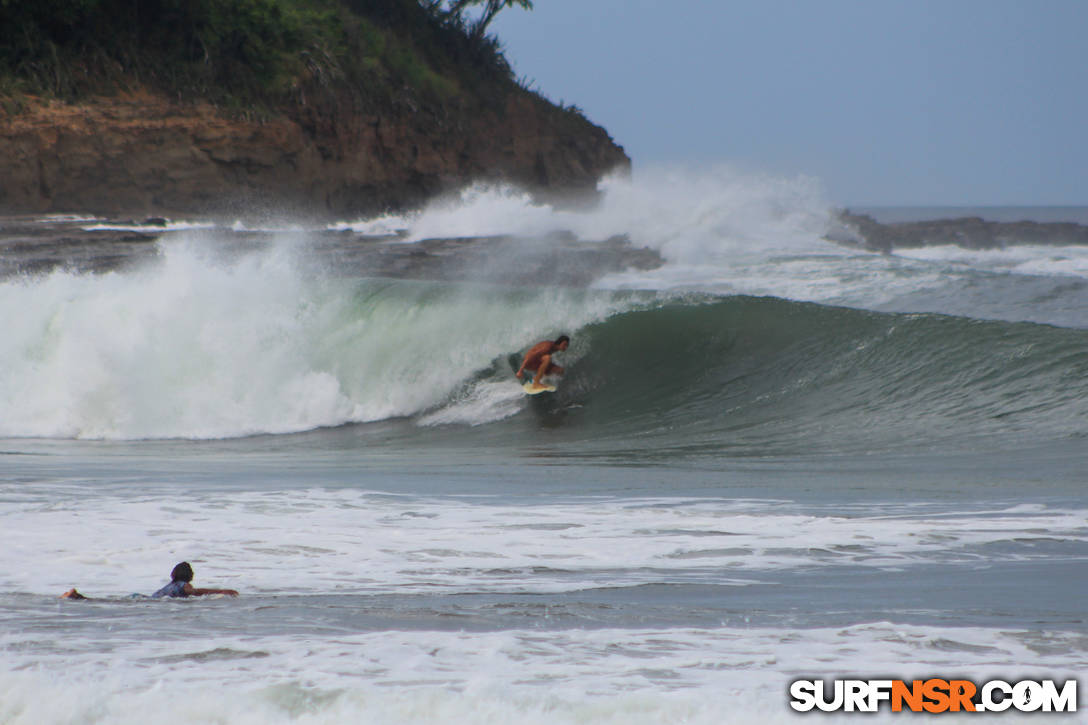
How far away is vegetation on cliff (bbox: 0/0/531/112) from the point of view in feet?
92.8

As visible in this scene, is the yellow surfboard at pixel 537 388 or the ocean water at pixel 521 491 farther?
the yellow surfboard at pixel 537 388

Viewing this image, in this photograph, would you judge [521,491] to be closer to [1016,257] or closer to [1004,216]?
[1016,257]

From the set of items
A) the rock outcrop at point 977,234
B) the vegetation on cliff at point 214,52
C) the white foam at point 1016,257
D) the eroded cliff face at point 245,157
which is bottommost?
the white foam at point 1016,257

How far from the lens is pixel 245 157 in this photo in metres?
30.8

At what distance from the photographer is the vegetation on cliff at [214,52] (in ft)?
92.8

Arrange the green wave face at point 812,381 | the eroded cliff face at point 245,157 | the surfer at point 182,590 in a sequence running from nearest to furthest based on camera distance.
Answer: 1. the surfer at point 182,590
2. the green wave face at point 812,381
3. the eroded cliff face at point 245,157

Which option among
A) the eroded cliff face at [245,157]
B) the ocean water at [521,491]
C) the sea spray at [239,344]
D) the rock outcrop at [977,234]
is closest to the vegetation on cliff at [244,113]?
the eroded cliff face at [245,157]

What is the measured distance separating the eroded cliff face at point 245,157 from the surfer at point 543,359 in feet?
57.2

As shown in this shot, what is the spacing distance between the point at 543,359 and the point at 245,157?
19.8 metres

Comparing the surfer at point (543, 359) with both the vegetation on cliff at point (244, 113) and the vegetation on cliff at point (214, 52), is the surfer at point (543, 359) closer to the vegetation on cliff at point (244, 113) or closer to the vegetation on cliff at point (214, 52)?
the vegetation on cliff at point (244, 113)

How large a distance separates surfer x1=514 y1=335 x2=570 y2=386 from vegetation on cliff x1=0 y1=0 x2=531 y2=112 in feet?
61.5

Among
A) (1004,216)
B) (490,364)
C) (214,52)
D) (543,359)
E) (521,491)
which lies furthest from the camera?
(1004,216)

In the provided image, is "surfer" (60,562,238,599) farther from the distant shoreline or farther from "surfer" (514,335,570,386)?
the distant shoreline

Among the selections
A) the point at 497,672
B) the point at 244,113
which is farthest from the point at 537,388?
the point at 244,113
